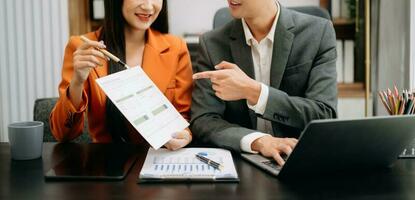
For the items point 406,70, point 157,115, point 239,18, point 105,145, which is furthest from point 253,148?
point 406,70

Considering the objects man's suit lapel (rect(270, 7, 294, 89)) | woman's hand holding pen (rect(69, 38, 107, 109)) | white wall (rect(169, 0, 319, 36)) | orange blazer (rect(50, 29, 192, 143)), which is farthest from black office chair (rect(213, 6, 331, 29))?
white wall (rect(169, 0, 319, 36))

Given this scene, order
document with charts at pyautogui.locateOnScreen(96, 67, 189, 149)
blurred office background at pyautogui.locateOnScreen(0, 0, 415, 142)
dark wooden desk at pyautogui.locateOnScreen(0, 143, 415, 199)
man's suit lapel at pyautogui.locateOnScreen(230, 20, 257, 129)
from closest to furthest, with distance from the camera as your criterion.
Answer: dark wooden desk at pyautogui.locateOnScreen(0, 143, 415, 199)
document with charts at pyautogui.locateOnScreen(96, 67, 189, 149)
man's suit lapel at pyautogui.locateOnScreen(230, 20, 257, 129)
blurred office background at pyautogui.locateOnScreen(0, 0, 415, 142)

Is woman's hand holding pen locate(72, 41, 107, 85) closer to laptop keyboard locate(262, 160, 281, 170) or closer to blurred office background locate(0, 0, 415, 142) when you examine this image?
laptop keyboard locate(262, 160, 281, 170)

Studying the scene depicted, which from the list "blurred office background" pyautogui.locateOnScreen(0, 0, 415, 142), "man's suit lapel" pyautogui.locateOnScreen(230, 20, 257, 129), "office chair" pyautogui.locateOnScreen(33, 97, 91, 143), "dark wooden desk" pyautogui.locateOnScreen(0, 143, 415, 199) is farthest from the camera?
"blurred office background" pyautogui.locateOnScreen(0, 0, 415, 142)

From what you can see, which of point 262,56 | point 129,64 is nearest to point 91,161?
point 129,64

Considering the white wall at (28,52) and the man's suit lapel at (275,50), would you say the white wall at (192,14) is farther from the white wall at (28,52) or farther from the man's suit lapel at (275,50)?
the man's suit lapel at (275,50)

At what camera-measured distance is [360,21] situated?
2.85m

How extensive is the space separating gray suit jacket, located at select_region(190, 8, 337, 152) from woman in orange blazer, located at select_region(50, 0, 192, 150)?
0.36ft

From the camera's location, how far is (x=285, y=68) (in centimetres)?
142

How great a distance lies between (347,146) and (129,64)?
838 millimetres

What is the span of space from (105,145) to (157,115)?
8.3 inches

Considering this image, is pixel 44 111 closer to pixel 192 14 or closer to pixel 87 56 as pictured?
pixel 87 56

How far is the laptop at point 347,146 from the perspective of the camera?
2.85 feet

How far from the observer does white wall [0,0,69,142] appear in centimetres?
236
